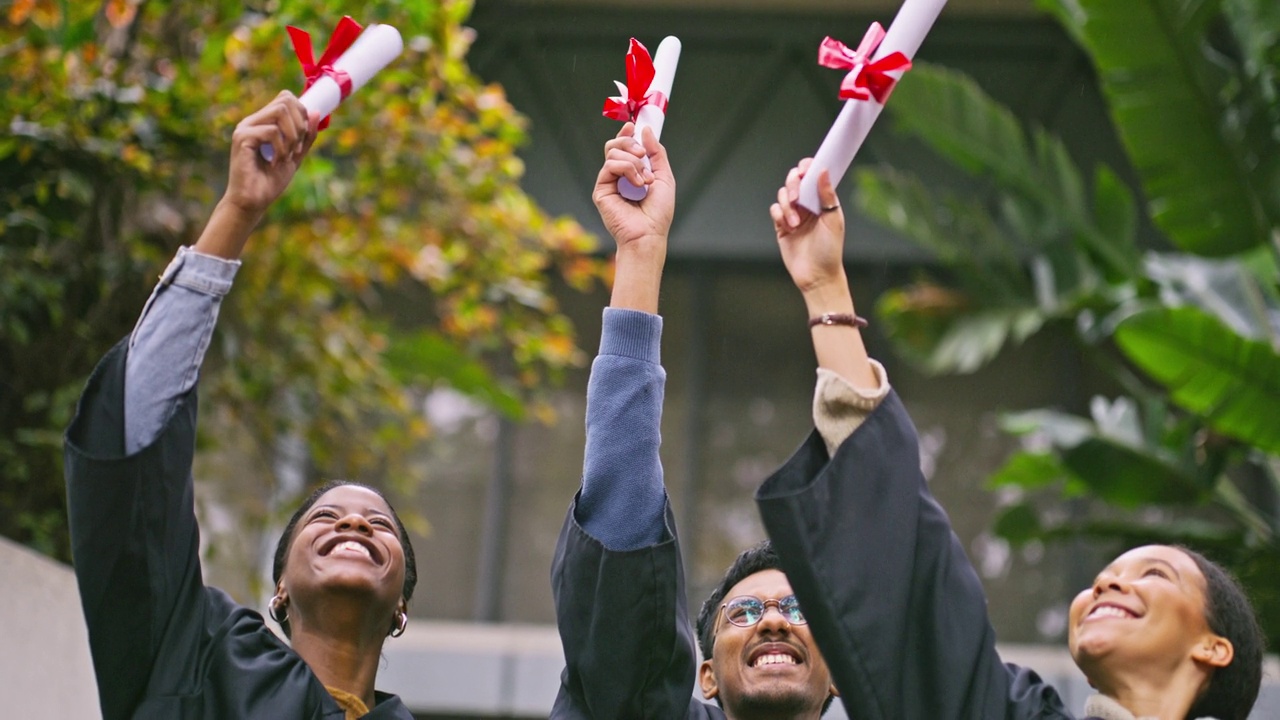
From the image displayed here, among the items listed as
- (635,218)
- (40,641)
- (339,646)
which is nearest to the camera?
(635,218)

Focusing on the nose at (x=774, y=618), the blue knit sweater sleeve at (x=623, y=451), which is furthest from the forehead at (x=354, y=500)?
the nose at (x=774, y=618)

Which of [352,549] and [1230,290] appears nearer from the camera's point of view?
[352,549]

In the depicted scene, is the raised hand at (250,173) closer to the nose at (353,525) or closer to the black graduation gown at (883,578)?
the nose at (353,525)

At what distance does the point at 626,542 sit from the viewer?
8.16 feet

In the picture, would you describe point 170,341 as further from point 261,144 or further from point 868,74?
point 868,74

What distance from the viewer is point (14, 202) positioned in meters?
4.93

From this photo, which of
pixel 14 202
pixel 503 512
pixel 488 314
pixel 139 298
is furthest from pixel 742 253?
pixel 14 202

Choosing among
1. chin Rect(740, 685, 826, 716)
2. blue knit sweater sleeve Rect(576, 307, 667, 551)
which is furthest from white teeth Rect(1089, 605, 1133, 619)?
blue knit sweater sleeve Rect(576, 307, 667, 551)

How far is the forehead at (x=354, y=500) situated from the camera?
3.00 meters

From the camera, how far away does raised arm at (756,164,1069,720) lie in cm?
229

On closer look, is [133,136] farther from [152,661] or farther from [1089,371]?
[1089,371]

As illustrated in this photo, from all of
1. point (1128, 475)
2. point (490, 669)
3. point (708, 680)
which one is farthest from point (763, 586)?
point (490, 669)

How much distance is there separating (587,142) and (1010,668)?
24.2 feet

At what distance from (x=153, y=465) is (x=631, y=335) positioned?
80 cm
